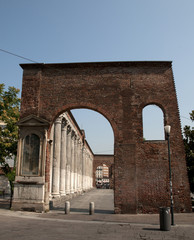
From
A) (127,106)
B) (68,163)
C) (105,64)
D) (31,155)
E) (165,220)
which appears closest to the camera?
(165,220)

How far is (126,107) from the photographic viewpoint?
1384cm

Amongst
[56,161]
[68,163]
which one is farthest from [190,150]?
[68,163]

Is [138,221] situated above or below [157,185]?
below

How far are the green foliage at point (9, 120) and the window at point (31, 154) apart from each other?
4.77m

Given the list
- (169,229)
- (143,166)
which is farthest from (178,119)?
(169,229)

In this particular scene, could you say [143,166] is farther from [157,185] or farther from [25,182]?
[25,182]

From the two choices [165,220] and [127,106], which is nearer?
[165,220]

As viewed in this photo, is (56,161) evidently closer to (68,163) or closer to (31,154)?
(31,154)

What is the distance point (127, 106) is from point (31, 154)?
6.22m

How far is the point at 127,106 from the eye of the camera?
1385cm

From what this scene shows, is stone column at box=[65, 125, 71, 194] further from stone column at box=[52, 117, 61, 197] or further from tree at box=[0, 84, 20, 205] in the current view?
tree at box=[0, 84, 20, 205]

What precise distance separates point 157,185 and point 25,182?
7.25 metres

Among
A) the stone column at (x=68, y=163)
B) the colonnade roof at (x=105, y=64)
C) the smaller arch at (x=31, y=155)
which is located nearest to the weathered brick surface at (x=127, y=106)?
the colonnade roof at (x=105, y=64)

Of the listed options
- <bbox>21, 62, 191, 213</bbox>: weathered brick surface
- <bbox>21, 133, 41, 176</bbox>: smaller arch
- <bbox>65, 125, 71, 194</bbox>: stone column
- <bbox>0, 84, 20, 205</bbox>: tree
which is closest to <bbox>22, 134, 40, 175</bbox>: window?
<bbox>21, 133, 41, 176</bbox>: smaller arch
